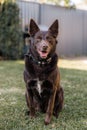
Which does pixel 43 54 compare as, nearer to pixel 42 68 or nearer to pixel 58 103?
pixel 42 68

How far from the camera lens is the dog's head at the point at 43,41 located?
3.94 metres

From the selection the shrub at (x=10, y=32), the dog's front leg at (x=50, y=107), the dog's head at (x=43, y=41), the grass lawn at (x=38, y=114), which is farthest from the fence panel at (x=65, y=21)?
the dog's front leg at (x=50, y=107)

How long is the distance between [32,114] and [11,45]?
8617 millimetres

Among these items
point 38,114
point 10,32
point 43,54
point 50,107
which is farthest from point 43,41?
point 10,32

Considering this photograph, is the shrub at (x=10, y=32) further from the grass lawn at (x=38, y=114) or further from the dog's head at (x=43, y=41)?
the dog's head at (x=43, y=41)

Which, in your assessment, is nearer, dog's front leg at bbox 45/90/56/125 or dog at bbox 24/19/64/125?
dog at bbox 24/19/64/125

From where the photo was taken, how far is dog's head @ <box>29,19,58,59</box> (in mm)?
3939

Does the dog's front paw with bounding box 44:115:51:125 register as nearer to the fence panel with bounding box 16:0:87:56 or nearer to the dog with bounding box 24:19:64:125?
the dog with bounding box 24:19:64:125

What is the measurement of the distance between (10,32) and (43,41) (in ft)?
28.8

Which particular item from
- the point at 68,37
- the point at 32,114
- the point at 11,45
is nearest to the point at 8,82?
the point at 32,114

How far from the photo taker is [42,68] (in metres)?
4.13

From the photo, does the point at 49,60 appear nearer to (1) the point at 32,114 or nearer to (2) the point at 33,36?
(2) the point at 33,36

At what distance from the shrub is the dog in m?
8.50

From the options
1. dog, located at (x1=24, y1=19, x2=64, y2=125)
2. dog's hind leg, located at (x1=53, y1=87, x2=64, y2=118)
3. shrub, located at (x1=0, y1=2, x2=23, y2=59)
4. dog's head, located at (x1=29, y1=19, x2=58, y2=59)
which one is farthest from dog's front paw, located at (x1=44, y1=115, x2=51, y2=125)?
shrub, located at (x1=0, y1=2, x2=23, y2=59)
